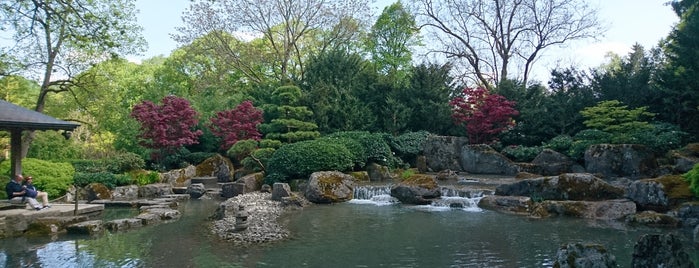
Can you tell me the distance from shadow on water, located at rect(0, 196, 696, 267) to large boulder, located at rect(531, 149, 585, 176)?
7351 mm

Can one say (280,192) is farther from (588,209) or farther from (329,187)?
(588,209)

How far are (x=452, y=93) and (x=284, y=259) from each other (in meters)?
20.1

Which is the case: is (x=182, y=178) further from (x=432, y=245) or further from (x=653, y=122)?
(x=653, y=122)

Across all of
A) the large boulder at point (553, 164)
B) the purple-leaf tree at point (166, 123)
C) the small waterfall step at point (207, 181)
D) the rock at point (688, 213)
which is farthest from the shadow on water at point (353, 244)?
the purple-leaf tree at point (166, 123)

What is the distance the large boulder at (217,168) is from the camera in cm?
2116

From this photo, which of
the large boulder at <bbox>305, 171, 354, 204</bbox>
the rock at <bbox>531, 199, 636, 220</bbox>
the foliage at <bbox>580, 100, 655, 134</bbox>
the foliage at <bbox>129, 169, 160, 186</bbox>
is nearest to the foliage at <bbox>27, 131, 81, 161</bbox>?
the foliage at <bbox>129, 169, 160, 186</bbox>

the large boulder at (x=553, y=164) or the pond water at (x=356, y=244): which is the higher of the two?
the large boulder at (x=553, y=164)

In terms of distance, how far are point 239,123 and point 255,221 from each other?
34.5 ft

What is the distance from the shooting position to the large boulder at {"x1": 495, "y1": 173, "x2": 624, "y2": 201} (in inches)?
519

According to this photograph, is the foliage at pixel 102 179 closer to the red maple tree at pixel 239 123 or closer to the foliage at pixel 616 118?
the red maple tree at pixel 239 123

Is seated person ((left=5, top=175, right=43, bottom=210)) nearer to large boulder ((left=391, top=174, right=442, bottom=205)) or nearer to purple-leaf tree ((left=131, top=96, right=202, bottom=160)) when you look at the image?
purple-leaf tree ((left=131, top=96, right=202, bottom=160))

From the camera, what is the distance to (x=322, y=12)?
30.5 metres

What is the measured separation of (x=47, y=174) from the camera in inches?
619

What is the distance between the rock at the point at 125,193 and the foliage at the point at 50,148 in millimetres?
6647
